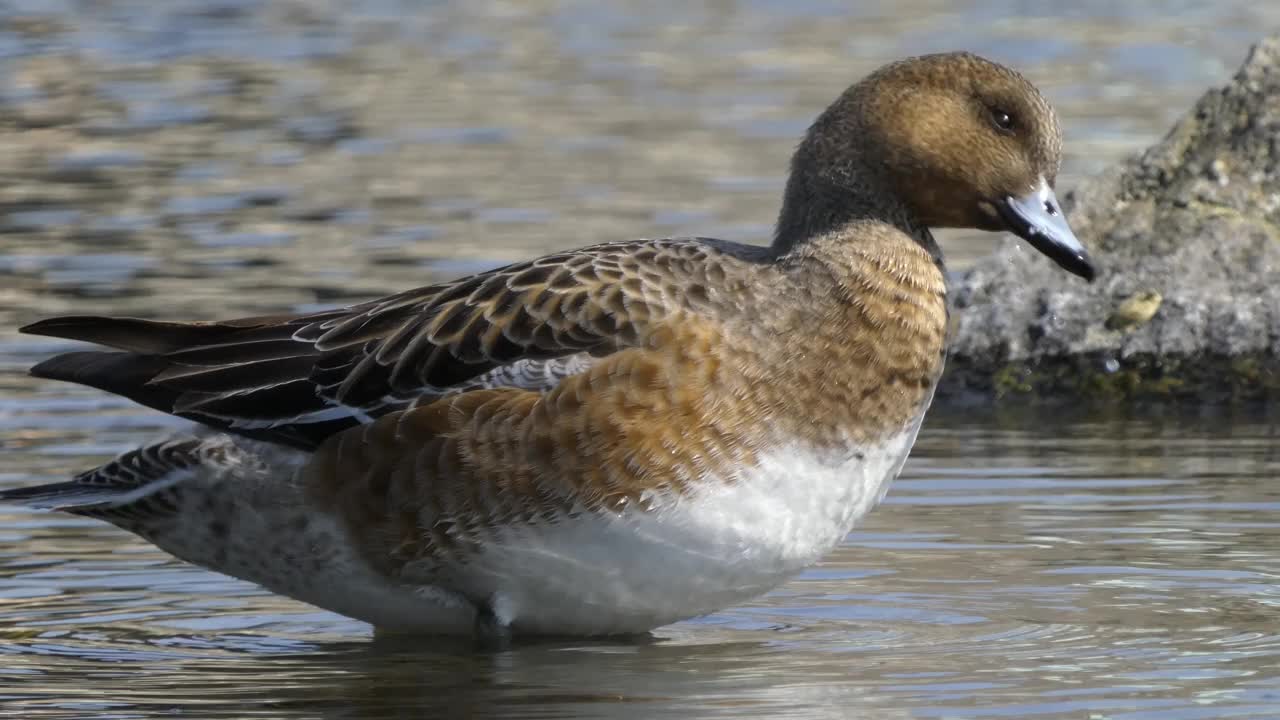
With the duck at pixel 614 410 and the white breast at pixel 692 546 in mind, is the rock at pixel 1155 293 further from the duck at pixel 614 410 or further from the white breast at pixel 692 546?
the white breast at pixel 692 546

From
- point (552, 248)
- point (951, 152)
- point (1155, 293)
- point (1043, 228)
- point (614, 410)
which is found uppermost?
point (951, 152)

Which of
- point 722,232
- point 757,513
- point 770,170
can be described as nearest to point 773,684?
point 757,513

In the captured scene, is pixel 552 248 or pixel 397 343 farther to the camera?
pixel 552 248

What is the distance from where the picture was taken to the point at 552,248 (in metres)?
11.3

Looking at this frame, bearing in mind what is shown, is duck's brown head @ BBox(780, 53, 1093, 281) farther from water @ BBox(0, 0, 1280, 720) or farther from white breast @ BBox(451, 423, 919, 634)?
water @ BBox(0, 0, 1280, 720)

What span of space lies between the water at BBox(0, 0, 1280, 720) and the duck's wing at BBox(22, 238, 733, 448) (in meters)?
0.61

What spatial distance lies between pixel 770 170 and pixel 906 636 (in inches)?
Answer: 290

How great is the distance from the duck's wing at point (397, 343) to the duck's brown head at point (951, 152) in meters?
0.40

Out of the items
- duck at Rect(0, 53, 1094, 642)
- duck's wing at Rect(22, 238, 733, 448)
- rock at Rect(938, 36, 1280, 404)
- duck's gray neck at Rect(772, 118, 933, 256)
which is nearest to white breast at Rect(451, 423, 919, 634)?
duck at Rect(0, 53, 1094, 642)

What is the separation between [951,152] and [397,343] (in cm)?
142

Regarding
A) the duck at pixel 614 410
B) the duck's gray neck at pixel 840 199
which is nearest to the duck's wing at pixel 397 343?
the duck at pixel 614 410

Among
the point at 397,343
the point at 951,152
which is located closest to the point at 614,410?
the point at 397,343

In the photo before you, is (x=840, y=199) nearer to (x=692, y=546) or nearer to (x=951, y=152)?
(x=951, y=152)

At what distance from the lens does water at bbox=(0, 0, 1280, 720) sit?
228 inches
